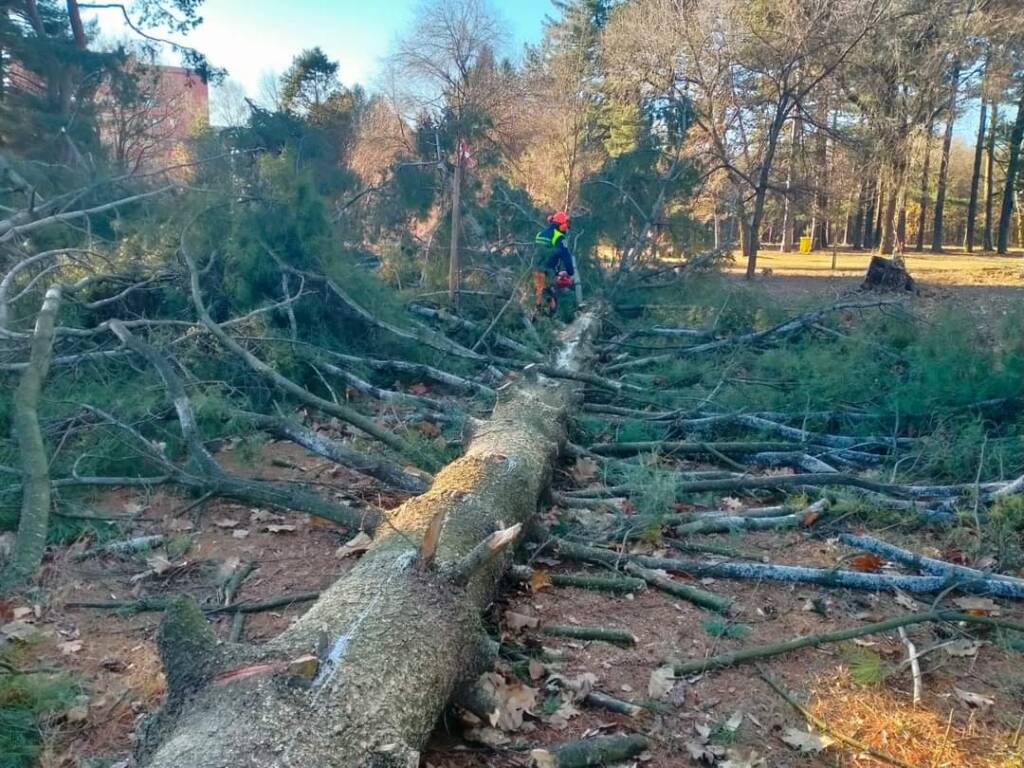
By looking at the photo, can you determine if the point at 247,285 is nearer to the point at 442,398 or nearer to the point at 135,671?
the point at 442,398

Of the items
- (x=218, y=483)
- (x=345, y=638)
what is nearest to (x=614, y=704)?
(x=345, y=638)

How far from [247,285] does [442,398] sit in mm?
2064

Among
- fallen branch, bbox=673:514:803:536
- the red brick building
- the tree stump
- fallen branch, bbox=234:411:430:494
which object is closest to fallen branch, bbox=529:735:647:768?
fallen branch, bbox=673:514:803:536

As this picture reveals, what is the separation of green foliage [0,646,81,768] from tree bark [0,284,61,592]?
633mm

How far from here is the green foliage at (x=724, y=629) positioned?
3.19 m

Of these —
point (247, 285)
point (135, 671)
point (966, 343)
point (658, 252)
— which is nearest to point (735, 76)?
point (658, 252)

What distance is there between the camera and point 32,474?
3.52m

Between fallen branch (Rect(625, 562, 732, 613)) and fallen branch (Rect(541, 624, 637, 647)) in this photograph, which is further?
fallen branch (Rect(625, 562, 732, 613))

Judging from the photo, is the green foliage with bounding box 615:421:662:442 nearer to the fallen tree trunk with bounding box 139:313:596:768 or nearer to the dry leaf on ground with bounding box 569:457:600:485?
the dry leaf on ground with bounding box 569:457:600:485

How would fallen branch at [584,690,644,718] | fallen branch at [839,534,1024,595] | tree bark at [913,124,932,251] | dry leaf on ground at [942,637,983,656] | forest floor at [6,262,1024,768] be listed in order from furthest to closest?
tree bark at [913,124,932,251]
fallen branch at [839,534,1024,595]
dry leaf on ground at [942,637,983,656]
fallen branch at [584,690,644,718]
forest floor at [6,262,1024,768]

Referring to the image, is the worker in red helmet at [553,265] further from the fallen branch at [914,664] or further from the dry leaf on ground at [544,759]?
the dry leaf on ground at [544,759]

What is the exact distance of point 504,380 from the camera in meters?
6.96

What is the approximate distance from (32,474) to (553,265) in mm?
7115

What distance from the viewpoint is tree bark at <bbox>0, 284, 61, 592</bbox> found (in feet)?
10.5
